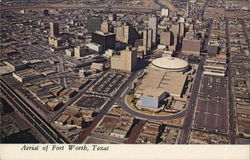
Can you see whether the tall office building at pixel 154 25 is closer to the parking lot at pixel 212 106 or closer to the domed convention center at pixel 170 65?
the domed convention center at pixel 170 65

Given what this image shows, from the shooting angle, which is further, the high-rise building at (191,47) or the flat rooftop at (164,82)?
the high-rise building at (191,47)

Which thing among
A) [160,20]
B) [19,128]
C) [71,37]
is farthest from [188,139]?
[160,20]

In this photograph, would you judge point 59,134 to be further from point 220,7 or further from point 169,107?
point 220,7

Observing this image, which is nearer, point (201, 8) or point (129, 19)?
point (129, 19)

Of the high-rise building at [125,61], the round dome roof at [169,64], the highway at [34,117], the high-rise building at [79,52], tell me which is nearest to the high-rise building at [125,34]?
the high-rise building at [79,52]

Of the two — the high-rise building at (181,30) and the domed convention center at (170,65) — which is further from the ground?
the high-rise building at (181,30)

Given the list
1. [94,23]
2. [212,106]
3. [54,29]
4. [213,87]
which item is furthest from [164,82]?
[54,29]

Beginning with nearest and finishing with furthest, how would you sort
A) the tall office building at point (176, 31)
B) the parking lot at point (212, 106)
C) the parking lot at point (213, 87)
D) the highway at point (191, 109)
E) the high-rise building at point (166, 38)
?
the highway at point (191, 109), the parking lot at point (212, 106), the parking lot at point (213, 87), the tall office building at point (176, 31), the high-rise building at point (166, 38)
